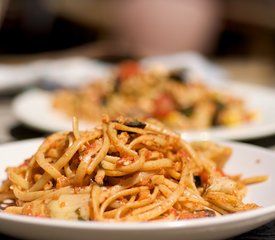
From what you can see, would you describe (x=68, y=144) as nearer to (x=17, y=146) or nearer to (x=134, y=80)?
(x=17, y=146)

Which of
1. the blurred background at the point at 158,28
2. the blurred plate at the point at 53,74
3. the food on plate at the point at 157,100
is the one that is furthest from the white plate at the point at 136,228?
the blurred background at the point at 158,28

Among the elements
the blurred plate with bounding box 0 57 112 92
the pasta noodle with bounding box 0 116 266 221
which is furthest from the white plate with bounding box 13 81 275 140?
the pasta noodle with bounding box 0 116 266 221

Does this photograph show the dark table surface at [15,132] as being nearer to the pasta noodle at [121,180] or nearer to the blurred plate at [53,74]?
the blurred plate at [53,74]

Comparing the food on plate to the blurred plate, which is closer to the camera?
the food on plate

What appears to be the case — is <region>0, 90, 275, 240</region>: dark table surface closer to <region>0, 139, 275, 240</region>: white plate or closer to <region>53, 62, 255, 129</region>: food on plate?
<region>53, 62, 255, 129</region>: food on plate

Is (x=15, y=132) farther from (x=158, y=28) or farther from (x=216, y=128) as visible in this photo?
(x=158, y=28)

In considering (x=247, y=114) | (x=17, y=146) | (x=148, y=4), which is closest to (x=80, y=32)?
(x=148, y=4)
